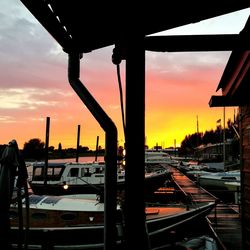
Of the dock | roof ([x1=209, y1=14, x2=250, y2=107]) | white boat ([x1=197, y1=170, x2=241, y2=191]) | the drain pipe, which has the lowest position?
the dock

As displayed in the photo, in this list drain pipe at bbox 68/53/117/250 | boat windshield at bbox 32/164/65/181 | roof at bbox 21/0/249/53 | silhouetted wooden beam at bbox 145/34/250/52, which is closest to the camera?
roof at bbox 21/0/249/53

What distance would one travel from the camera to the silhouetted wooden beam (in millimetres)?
3146

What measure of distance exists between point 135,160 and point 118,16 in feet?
4.00

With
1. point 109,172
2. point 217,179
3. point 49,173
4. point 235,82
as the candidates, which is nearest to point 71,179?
point 49,173

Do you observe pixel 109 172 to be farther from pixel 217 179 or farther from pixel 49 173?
pixel 217 179

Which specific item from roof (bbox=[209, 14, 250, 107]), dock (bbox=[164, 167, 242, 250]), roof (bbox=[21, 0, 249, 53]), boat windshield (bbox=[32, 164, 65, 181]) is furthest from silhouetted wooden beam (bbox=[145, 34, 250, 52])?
boat windshield (bbox=[32, 164, 65, 181])

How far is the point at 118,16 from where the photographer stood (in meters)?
2.95

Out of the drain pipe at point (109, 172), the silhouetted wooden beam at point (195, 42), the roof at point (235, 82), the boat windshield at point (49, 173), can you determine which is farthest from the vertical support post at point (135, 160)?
the boat windshield at point (49, 173)

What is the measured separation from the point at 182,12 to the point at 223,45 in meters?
0.48

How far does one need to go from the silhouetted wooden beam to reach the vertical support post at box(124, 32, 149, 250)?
0.40 metres

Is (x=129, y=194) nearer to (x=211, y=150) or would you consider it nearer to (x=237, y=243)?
(x=237, y=243)

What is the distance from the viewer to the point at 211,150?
121 m

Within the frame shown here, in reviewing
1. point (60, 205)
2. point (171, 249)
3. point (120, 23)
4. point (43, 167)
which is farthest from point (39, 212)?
point (43, 167)

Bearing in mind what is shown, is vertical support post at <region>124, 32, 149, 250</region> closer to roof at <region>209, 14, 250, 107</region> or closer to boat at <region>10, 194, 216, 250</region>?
roof at <region>209, 14, 250, 107</region>
